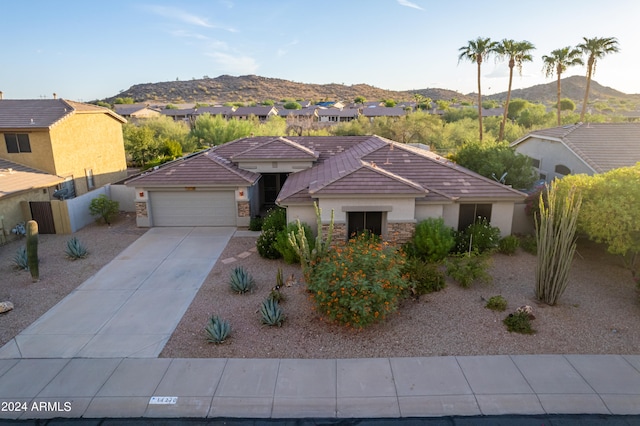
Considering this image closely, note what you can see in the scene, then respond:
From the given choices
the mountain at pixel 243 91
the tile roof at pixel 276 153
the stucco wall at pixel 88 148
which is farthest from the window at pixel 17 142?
the mountain at pixel 243 91

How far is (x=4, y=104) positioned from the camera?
2348 cm

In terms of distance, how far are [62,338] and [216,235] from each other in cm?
854

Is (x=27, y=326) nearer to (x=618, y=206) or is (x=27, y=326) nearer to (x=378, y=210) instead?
(x=378, y=210)

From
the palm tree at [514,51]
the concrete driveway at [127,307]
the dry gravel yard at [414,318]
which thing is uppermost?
the palm tree at [514,51]

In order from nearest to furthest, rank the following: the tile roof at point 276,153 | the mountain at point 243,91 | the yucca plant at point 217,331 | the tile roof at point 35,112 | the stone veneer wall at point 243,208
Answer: the yucca plant at point 217,331 → the stone veneer wall at point 243,208 → the tile roof at point 276,153 → the tile roof at point 35,112 → the mountain at point 243,91

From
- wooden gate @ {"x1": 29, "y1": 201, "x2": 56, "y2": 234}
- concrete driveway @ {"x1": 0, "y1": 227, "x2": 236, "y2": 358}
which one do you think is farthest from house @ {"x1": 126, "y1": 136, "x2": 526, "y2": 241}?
wooden gate @ {"x1": 29, "y1": 201, "x2": 56, "y2": 234}

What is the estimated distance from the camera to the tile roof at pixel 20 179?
58.4 ft

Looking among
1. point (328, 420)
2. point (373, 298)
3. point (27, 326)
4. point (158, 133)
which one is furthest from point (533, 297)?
point (158, 133)

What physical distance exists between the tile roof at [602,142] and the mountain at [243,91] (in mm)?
106171

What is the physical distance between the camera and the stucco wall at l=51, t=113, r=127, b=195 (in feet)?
73.3

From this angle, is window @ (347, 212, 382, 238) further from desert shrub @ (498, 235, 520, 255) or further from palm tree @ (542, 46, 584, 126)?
palm tree @ (542, 46, 584, 126)

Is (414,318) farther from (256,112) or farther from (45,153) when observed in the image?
(256,112)

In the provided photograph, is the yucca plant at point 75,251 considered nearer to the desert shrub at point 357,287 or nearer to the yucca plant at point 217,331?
the yucca plant at point 217,331

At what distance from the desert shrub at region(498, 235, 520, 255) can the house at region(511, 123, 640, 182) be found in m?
6.78
